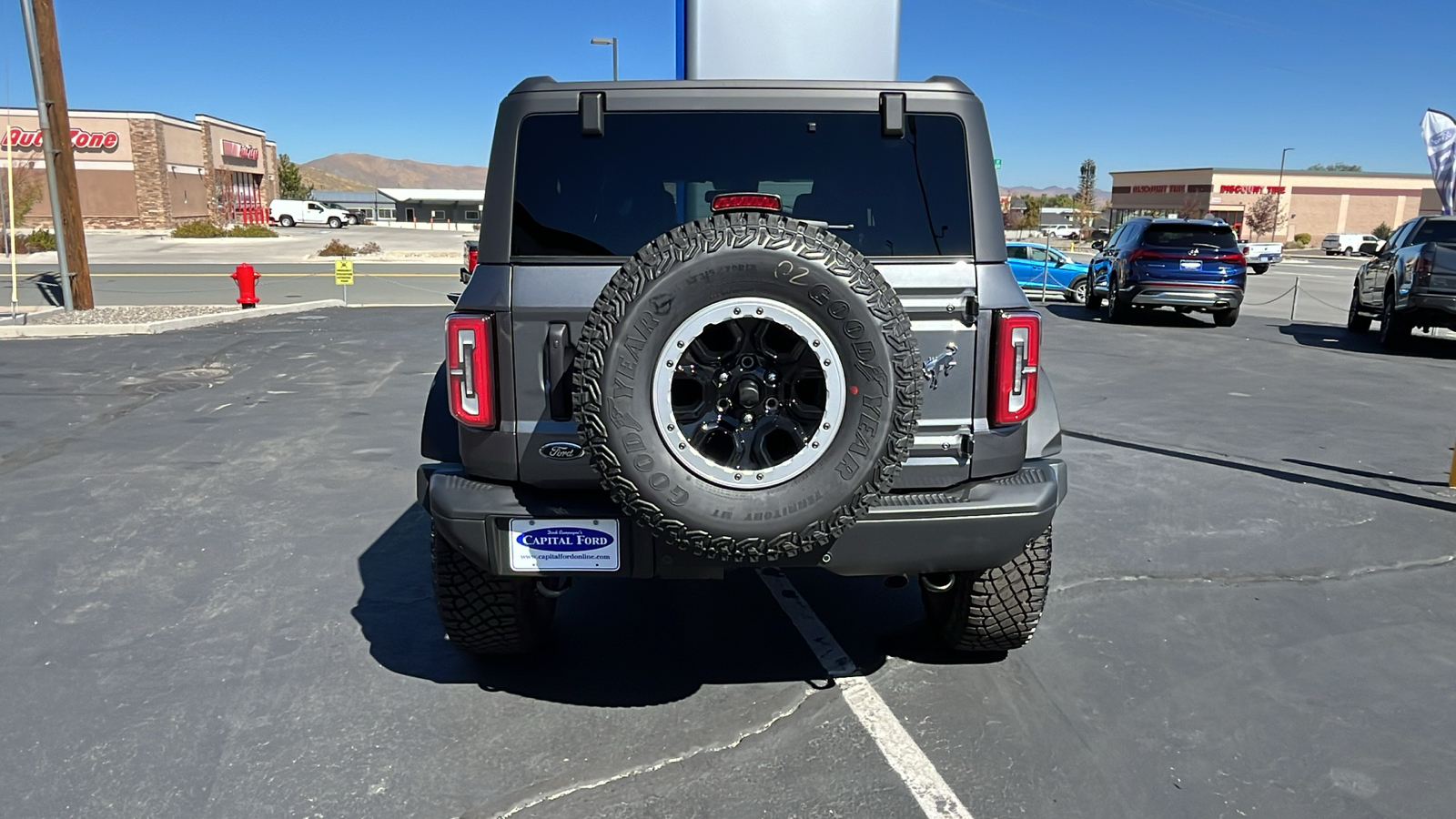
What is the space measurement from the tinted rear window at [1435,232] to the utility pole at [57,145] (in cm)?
1968

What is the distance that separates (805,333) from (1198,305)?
1503 cm

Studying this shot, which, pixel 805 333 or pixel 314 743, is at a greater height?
pixel 805 333

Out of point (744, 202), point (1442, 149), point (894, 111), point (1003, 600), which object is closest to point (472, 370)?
point (744, 202)

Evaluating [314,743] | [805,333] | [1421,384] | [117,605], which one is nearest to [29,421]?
[117,605]

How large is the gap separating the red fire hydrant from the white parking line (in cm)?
1508

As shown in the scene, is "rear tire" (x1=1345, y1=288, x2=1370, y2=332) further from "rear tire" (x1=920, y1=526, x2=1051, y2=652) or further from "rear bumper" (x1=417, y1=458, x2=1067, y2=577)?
"rear bumper" (x1=417, y1=458, x2=1067, y2=577)

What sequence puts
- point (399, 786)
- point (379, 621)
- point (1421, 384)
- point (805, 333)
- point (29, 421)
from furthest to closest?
point (1421, 384), point (29, 421), point (379, 621), point (399, 786), point (805, 333)

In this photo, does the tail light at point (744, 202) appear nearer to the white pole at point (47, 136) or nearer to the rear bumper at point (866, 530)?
the rear bumper at point (866, 530)

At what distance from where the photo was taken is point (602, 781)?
122 inches

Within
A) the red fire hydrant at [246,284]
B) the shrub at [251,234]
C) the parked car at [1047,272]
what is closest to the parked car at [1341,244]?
the parked car at [1047,272]

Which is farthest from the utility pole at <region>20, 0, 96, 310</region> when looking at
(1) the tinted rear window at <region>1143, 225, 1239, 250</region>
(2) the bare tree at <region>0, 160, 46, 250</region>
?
(2) the bare tree at <region>0, 160, 46, 250</region>

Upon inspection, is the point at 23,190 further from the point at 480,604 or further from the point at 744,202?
the point at 744,202

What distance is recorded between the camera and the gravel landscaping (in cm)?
1502

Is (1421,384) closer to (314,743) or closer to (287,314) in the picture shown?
(314,743)
